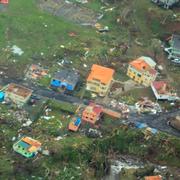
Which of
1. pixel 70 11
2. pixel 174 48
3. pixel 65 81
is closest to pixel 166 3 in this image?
pixel 174 48

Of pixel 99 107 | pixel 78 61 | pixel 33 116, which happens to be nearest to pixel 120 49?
pixel 78 61

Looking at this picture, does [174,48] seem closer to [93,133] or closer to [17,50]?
[93,133]

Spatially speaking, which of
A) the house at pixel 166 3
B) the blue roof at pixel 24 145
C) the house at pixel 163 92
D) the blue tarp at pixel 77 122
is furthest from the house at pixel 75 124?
the house at pixel 166 3

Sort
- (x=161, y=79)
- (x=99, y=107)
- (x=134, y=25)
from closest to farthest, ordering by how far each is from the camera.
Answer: (x=99, y=107) → (x=161, y=79) → (x=134, y=25)

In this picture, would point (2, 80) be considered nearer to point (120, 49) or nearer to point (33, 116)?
point (33, 116)

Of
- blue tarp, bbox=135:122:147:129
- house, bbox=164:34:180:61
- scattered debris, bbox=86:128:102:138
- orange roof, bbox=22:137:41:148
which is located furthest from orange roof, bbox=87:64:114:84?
orange roof, bbox=22:137:41:148

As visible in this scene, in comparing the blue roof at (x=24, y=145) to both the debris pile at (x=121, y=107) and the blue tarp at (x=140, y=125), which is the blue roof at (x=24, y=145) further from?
the blue tarp at (x=140, y=125)
